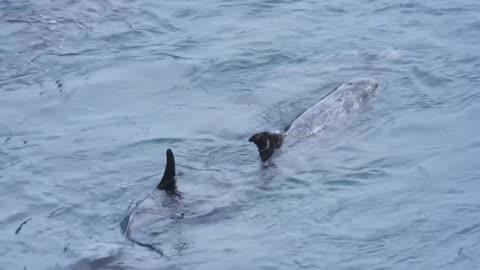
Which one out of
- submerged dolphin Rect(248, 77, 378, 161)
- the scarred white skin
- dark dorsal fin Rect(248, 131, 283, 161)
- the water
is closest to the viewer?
the water

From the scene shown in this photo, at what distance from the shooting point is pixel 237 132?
9875mm

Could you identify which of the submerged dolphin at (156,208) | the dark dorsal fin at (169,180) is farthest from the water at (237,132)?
the dark dorsal fin at (169,180)

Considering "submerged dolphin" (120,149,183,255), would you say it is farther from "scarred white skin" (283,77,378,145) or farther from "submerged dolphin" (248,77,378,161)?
"scarred white skin" (283,77,378,145)

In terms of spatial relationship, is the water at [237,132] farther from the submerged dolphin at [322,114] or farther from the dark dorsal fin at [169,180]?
the dark dorsal fin at [169,180]

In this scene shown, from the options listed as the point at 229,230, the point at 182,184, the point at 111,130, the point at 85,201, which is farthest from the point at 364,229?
the point at 111,130

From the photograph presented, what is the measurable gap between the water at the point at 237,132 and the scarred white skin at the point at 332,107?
0.15 m

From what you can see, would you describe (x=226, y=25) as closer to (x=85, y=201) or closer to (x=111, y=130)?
(x=111, y=130)

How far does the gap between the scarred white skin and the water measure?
0.15m

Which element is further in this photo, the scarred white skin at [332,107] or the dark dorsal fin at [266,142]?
the scarred white skin at [332,107]

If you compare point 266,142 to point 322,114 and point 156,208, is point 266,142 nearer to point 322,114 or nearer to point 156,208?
point 322,114

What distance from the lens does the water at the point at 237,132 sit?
7.53 m

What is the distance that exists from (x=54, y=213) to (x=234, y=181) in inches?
68.7

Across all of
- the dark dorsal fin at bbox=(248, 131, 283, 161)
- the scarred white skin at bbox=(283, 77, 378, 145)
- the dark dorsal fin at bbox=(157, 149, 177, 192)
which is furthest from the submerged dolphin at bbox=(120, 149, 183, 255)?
the scarred white skin at bbox=(283, 77, 378, 145)

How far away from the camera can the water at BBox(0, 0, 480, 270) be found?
753 cm
